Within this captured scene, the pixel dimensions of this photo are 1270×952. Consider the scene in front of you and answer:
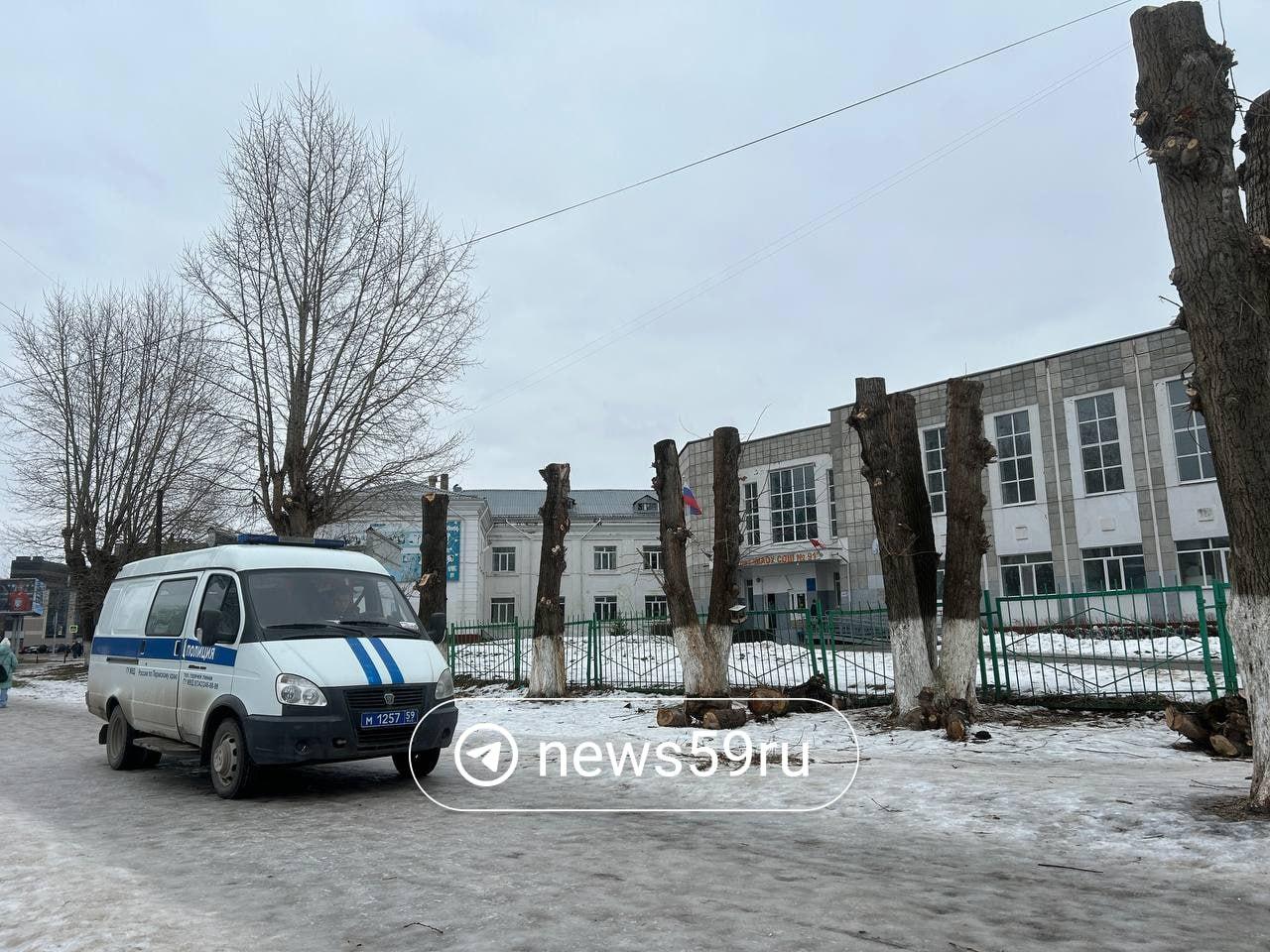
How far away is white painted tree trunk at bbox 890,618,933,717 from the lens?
11.2m

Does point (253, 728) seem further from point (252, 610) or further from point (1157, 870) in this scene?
point (1157, 870)

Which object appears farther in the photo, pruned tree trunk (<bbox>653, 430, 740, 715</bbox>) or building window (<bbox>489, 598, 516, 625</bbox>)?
building window (<bbox>489, 598, 516, 625</bbox>)

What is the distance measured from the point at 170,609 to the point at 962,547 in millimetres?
9291

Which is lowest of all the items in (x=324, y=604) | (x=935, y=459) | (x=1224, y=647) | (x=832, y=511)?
(x=1224, y=647)

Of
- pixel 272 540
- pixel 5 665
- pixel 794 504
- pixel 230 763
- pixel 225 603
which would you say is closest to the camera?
pixel 230 763

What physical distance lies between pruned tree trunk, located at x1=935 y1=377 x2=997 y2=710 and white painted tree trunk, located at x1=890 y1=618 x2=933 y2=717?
0.22 m

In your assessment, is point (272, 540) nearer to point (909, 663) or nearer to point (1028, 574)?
point (909, 663)

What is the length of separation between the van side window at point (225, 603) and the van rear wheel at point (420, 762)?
6.14ft

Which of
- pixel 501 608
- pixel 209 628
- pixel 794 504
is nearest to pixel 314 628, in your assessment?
pixel 209 628

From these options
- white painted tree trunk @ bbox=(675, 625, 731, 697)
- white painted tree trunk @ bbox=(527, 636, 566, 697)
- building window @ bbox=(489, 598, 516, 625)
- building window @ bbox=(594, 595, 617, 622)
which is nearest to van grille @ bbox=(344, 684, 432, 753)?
white painted tree trunk @ bbox=(675, 625, 731, 697)

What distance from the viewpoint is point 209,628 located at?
7.78 meters

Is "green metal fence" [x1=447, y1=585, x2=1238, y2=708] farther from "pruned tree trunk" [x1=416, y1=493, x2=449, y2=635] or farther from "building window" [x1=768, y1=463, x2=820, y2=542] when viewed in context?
"building window" [x1=768, y1=463, x2=820, y2=542]

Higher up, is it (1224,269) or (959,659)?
(1224,269)

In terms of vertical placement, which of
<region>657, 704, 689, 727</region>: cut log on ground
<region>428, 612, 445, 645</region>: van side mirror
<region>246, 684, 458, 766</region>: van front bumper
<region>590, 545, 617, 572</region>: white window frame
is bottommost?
<region>657, 704, 689, 727</region>: cut log on ground
